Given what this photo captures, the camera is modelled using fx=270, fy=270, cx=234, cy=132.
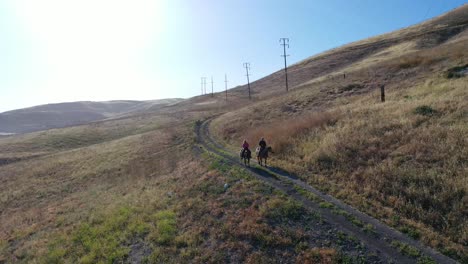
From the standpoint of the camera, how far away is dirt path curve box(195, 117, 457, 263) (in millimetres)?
8496

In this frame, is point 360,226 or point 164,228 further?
point 164,228

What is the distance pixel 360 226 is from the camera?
1024cm

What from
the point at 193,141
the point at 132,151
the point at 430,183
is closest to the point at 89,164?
the point at 132,151

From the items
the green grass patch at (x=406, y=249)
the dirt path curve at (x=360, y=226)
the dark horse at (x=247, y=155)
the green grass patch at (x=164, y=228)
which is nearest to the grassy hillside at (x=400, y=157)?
the dirt path curve at (x=360, y=226)

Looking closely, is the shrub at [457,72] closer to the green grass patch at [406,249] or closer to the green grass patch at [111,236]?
the green grass patch at [406,249]

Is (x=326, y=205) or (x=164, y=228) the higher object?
(x=326, y=205)

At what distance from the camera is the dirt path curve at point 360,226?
8.50 meters

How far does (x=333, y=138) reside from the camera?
18.7 metres

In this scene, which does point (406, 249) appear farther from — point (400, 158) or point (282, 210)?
point (400, 158)

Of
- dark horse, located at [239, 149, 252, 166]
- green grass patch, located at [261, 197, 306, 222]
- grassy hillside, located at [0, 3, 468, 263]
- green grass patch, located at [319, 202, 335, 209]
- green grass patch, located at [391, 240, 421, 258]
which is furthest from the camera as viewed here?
dark horse, located at [239, 149, 252, 166]

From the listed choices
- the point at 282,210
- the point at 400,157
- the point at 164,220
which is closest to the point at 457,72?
the point at 400,157

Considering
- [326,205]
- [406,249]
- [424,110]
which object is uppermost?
[424,110]

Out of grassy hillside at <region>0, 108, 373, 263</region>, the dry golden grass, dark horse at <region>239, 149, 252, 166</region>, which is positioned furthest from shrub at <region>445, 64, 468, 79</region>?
grassy hillside at <region>0, 108, 373, 263</region>

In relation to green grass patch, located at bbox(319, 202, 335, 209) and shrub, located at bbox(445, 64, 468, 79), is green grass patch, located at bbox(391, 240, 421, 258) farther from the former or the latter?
shrub, located at bbox(445, 64, 468, 79)
